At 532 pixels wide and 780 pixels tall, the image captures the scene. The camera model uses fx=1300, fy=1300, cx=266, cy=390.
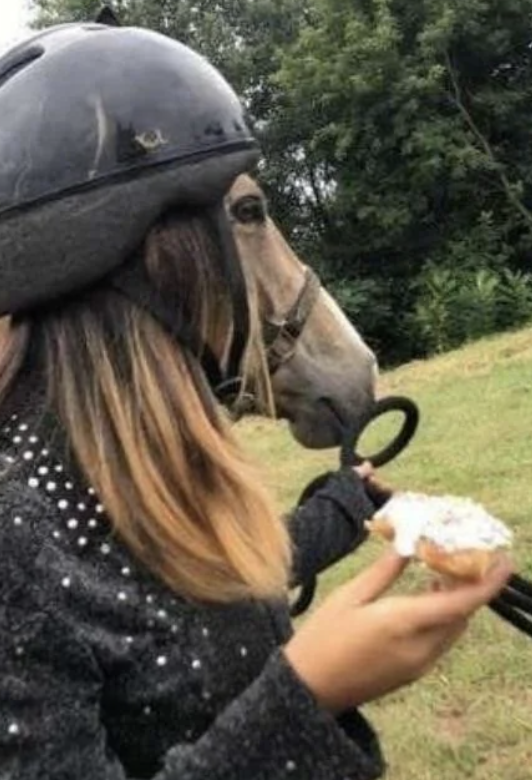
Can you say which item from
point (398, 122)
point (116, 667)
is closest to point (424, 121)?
point (398, 122)

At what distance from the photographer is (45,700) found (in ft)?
3.50

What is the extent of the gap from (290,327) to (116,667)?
746mm

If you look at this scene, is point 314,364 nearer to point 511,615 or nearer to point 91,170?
point 511,615

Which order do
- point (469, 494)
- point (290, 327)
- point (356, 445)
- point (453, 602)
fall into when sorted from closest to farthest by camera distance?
point (453, 602) < point (290, 327) < point (356, 445) < point (469, 494)

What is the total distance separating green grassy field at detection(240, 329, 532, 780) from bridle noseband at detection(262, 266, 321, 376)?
14 cm

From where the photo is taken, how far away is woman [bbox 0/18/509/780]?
3.45 feet

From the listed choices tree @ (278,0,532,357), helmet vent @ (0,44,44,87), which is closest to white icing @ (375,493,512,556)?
helmet vent @ (0,44,44,87)

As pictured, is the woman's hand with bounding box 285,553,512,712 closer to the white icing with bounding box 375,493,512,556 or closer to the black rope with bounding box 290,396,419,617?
the white icing with bounding box 375,493,512,556

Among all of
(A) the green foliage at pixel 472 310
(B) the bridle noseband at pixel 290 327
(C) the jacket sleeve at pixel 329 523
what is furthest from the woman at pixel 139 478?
(A) the green foliage at pixel 472 310

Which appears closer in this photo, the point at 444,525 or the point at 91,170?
the point at 444,525

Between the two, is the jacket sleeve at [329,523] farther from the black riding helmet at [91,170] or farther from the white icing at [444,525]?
the white icing at [444,525]

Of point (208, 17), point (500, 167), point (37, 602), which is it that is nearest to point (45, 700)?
point (37, 602)

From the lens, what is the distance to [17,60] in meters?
1.38

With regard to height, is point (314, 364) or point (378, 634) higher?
point (378, 634)
